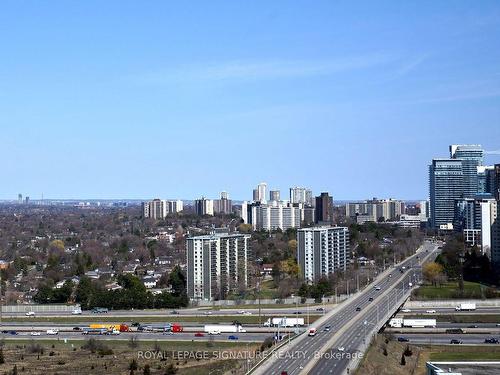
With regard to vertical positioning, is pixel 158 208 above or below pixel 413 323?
above

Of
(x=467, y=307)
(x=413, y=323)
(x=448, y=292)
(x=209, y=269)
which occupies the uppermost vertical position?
(x=209, y=269)

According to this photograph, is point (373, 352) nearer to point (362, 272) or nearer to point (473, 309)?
point (473, 309)

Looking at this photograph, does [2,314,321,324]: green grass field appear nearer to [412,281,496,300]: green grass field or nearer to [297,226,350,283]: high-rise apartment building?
[412,281,496,300]: green grass field

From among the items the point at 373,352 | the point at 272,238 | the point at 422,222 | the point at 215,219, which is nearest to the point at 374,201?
the point at 422,222

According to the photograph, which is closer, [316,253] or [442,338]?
[442,338]

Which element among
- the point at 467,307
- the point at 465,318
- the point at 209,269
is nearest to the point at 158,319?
the point at 209,269

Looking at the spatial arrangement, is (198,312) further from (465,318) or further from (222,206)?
(222,206)

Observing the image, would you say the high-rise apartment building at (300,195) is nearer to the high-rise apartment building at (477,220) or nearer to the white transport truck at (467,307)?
the high-rise apartment building at (477,220)
